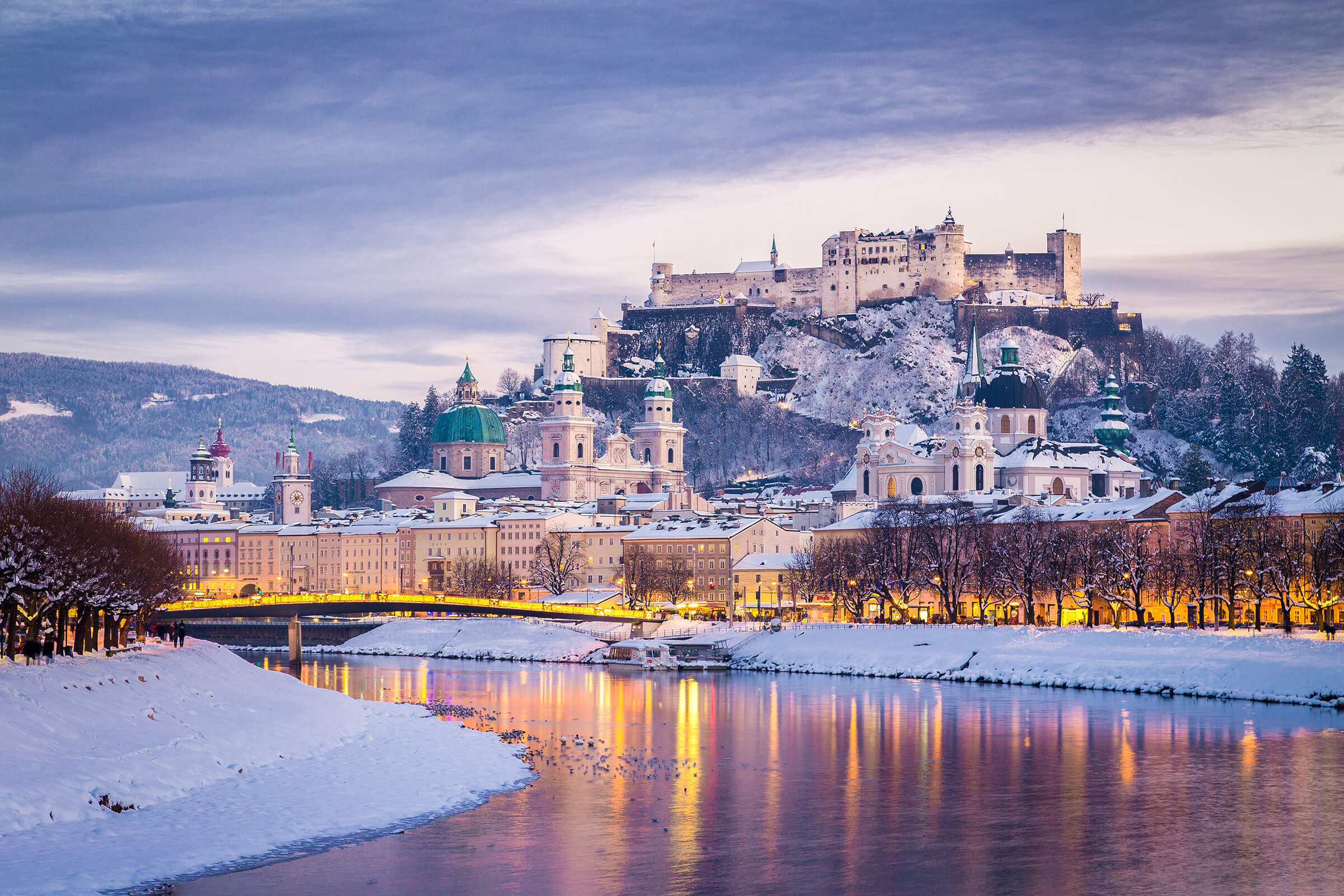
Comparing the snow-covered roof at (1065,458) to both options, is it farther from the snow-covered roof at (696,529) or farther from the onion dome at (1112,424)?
the snow-covered roof at (696,529)

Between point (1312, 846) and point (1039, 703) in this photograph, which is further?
point (1039, 703)

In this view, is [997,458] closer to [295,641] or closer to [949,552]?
[949,552]

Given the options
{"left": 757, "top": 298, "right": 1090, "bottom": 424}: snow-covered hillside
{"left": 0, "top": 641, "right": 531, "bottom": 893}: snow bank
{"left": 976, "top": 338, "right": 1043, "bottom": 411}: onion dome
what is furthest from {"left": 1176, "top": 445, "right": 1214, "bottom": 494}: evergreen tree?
{"left": 0, "top": 641, "right": 531, "bottom": 893}: snow bank

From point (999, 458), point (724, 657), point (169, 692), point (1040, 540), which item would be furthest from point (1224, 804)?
point (999, 458)

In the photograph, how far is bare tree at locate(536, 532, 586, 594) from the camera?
124 meters

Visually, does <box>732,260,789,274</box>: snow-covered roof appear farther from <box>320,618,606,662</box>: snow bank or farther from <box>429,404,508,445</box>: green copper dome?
<box>320,618,606,662</box>: snow bank

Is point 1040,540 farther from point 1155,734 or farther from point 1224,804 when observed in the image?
point 1224,804

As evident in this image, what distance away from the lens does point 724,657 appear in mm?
81312

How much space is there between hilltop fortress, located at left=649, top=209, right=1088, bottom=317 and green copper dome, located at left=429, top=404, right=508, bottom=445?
29808 mm

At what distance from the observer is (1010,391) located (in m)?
134

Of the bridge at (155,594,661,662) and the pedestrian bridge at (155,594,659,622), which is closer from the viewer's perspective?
the bridge at (155,594,661,662)

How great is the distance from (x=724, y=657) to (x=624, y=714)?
27.5m

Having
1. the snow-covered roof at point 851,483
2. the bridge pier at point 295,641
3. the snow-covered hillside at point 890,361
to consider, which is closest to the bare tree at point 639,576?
the snow-covered roof at point 851,483

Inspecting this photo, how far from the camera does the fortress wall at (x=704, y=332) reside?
7224 inches
